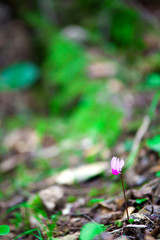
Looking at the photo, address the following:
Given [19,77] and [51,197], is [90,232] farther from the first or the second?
[19,77]

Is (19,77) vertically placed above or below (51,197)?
above

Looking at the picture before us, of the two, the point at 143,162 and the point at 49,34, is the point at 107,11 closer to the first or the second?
the point at 49,34

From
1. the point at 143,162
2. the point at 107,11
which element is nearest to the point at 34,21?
the point at 107,11

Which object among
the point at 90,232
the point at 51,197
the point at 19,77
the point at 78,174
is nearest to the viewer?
the point at 90,232

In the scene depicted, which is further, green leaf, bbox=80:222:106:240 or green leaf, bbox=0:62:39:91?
green leaf, bbox=0:62:39:91

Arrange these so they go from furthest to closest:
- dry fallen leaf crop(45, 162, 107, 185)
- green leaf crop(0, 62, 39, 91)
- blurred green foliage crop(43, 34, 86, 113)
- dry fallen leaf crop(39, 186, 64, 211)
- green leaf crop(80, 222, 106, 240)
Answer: green leaf crop(0, 62, 39, 91), blurred green foliage crop(43, 34, 86, 113), dry fallen leaf crop(45, 162, 107, 185), dry fallen leaf crop(39, 186, 64, 211), green leaf crop(80, 222, 106, 240)

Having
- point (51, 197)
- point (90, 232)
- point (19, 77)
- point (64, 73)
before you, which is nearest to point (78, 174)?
point (51, 197)

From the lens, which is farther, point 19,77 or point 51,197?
point 19,77

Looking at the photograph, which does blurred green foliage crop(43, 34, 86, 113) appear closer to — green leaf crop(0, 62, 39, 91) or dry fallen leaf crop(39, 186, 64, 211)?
green leaf crop(0, 62, 39, 91)

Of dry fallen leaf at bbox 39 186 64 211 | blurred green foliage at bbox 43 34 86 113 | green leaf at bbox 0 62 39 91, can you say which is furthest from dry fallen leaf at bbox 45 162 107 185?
green leaf at bbox 0 62 39 91

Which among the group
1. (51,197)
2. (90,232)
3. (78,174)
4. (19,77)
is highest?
(19,77)
